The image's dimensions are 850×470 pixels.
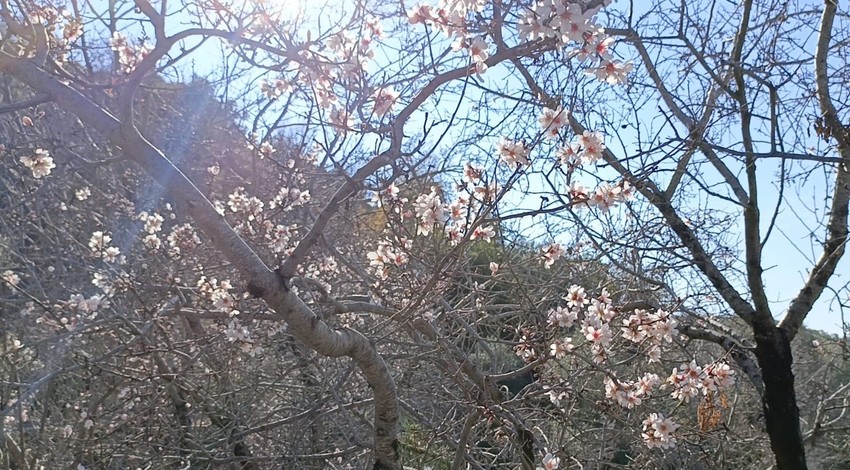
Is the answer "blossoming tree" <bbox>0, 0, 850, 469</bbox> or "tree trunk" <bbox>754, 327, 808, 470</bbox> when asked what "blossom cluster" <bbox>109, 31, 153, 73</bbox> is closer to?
"blossoming tree" <bbox>0, 0, 850, 469</bbox>

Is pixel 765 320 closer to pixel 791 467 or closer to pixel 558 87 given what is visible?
pixel 791 467

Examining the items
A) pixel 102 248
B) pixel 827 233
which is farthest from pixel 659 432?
pixel 102 248

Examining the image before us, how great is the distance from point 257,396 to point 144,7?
7.73ft

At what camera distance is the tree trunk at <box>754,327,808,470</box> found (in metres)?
4.12

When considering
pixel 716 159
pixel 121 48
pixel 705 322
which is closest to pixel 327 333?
pixel 121 48

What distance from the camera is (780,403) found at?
416cm

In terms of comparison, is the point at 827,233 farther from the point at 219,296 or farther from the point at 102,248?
the point at 102,248

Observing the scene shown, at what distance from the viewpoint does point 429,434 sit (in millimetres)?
3635

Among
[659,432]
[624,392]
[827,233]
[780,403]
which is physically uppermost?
[827,233]

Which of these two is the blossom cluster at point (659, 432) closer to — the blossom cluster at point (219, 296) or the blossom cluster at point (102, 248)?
the blossom cluster at point (219, 296)

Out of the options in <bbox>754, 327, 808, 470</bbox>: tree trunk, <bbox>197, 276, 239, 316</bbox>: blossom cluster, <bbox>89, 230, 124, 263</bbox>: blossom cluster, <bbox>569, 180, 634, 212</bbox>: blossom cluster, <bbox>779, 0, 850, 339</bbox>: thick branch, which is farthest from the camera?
<bbox>779, 0, 850, 339</bbox>: thick branch

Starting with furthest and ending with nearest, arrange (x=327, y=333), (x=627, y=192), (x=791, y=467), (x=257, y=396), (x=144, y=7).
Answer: (x=791, y=467) < (x=257, y=396) < (x=627, y=192) < (x=327, y=333) < (x=144, y=7)

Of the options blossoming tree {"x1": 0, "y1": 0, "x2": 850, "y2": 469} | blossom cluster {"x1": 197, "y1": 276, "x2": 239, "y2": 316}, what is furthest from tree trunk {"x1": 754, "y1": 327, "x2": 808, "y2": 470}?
blossom cluster {"x1": 197, "y1": 276, "x2": 239, "y2": 316}

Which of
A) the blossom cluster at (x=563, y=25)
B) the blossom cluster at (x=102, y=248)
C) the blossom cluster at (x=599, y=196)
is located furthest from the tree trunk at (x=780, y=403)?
the blossom cluster at (x=102, y=248)
